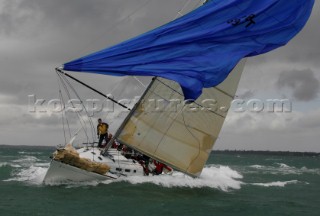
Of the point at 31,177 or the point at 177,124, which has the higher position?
the point at 177,124

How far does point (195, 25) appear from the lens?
18.5 metres

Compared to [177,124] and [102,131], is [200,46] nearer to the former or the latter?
[177,124]

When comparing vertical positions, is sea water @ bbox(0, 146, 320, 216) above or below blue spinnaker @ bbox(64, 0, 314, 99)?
below

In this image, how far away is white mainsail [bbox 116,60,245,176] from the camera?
69.4 feet

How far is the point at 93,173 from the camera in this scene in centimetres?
2089

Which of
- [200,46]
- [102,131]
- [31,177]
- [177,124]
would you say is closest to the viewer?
[200,46]

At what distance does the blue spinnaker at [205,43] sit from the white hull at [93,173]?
4935 millimetres

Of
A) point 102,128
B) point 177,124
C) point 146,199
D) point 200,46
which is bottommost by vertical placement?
point 146,199

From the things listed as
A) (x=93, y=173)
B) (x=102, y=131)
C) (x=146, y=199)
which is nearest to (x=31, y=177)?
(x=102, y=131)

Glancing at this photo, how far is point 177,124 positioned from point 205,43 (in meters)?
4.74

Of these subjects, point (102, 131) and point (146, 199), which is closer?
point (146, 199)

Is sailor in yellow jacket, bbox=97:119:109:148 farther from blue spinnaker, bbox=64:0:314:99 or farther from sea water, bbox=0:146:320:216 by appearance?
blue spinnaker, bbox=64:0:314:99

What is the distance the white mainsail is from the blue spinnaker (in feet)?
9.12

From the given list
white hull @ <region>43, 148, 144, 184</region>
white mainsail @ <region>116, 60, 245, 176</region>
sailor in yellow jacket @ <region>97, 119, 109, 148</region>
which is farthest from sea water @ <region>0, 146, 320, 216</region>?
sailor in yellow jacket @ <region>97, 119, 109, 148</region>
